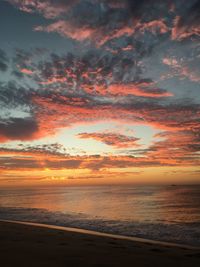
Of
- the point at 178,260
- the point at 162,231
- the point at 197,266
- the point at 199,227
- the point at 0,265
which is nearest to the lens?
the point at 0,265

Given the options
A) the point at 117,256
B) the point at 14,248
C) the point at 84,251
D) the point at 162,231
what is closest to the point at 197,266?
the point at 117,256

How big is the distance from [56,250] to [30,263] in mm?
2653

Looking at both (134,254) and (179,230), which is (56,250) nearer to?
(134,254)

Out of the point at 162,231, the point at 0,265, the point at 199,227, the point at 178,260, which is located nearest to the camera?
the point at 0,265

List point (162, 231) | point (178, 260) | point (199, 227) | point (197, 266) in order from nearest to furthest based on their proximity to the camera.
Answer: point (197, 266) → point (178, 260) → point (162, 231) → point (199, 227)

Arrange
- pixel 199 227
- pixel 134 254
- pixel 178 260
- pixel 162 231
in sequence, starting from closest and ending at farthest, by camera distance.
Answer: pixel 178 260
pixel 134 254
pixel 162 231
pixel 199 227

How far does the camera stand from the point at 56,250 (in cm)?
Result: 1212

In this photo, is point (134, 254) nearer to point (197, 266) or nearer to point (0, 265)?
point (197, 266)

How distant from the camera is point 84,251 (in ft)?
39.8

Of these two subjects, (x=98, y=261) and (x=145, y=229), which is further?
(x=145, y=229)

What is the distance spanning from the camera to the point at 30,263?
9586 millimetres

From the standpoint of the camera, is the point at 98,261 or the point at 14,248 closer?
the point at 98,261

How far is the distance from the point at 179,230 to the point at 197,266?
543 inches

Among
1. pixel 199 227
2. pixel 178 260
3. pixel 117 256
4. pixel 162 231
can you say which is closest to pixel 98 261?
pixel 117 256
